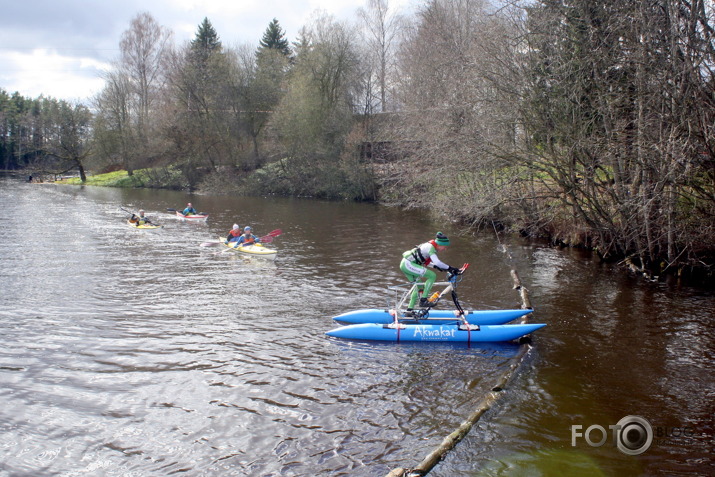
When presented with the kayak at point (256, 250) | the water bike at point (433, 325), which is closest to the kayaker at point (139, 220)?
the kayak at point (256, 250)

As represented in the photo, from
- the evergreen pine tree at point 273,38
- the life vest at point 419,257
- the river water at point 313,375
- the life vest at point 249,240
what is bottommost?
the river water at point 313,375

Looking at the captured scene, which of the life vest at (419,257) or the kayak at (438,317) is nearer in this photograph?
the kayak at (438,317)

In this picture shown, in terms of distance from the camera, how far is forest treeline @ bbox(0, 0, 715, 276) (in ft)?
44.8

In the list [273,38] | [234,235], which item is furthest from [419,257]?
[273,38]

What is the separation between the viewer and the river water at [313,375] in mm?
6742

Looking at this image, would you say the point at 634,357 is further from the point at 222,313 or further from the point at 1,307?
the point at 1,307

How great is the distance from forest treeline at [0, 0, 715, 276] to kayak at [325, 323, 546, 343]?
5445 mm

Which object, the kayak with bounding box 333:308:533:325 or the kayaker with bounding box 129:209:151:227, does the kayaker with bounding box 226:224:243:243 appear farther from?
the kayak with bounding box 333:308:533:325

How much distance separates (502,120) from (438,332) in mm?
9712

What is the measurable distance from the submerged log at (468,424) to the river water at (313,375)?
5.4 inches

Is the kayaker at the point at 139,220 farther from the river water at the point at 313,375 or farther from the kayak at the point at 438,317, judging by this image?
the kayak at the point at 438,317

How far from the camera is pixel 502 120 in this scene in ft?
57.5

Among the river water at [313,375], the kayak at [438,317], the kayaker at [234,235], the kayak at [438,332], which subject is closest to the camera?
the river water at [313,375]

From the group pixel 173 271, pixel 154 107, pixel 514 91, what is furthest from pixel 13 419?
pixel 154 107
